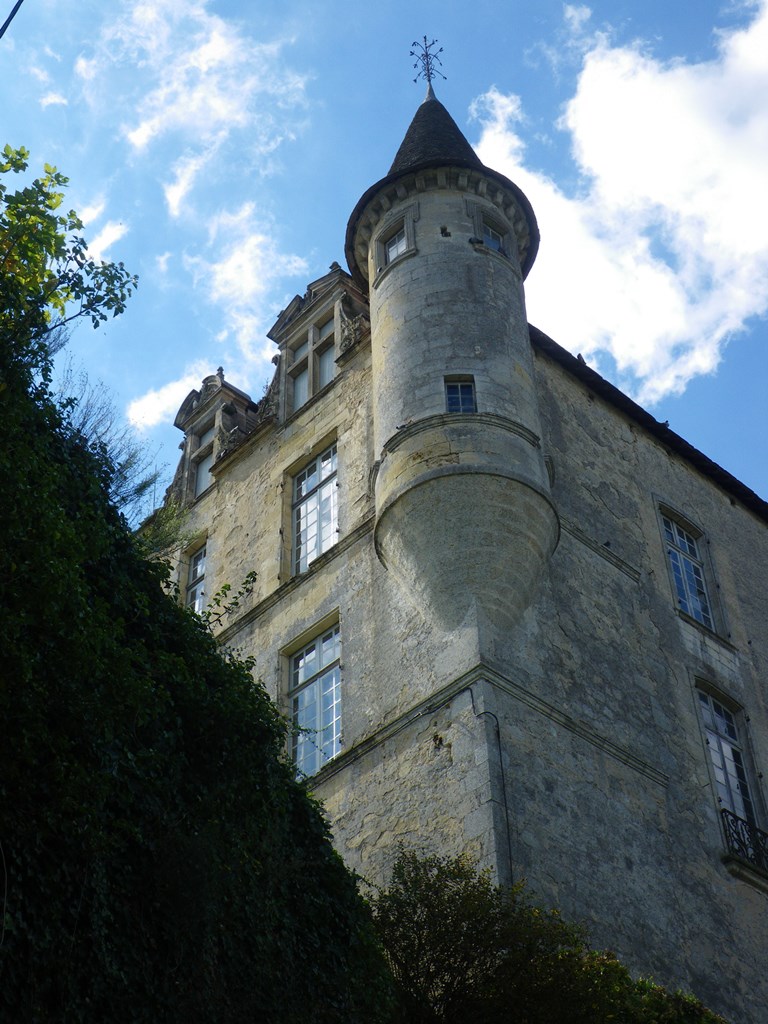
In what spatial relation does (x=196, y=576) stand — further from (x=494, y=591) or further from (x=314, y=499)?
(x=494, y=591)

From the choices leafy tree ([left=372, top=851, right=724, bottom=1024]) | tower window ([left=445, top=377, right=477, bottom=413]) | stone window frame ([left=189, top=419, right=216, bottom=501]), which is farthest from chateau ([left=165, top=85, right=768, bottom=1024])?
leafy tree ([left=372, top=851, right=724, bottom=1024])

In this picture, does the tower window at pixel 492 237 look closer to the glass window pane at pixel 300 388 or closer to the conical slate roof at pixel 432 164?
the conical slate roof at pixel 432 164

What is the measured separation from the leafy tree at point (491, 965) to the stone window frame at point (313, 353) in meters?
11.2

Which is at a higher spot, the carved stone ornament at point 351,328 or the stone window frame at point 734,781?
the carved stone ornament at point 351,328

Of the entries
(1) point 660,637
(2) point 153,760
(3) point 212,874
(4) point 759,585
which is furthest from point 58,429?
(4) point 759,585

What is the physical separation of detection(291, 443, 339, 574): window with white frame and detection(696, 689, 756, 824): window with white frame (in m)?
5.67

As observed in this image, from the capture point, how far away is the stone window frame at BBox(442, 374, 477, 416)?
17984 millimetres

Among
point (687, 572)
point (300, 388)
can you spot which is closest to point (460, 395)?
point (687, 572)

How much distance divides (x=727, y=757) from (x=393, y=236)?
353 inches

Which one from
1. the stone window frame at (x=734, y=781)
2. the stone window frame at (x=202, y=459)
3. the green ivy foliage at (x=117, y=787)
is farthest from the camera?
the stone window frame at (x=202, y=459)

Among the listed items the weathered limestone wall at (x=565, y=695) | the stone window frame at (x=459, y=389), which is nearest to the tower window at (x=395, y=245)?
the weathered limestone wall at (x=565, y=695)

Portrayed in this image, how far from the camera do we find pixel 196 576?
2300cm

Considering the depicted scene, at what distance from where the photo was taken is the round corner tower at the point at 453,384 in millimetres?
16625

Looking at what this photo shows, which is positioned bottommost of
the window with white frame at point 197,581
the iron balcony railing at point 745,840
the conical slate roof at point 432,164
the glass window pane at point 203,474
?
the iron balcony railing at point 745,840
